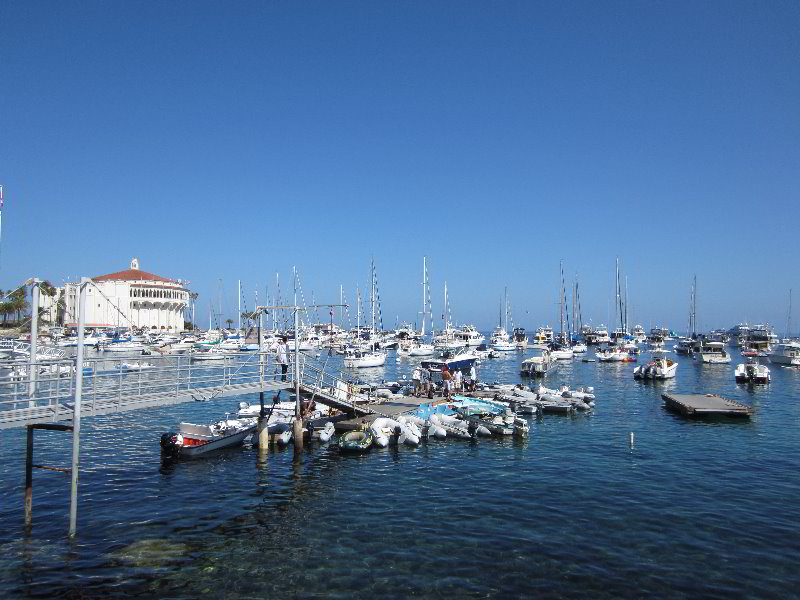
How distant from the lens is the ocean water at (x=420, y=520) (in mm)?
15031

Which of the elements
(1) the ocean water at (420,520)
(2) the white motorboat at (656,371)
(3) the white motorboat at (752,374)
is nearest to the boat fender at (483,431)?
(1) the ocean water at (420,520)

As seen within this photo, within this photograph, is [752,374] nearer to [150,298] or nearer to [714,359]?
[714,359]

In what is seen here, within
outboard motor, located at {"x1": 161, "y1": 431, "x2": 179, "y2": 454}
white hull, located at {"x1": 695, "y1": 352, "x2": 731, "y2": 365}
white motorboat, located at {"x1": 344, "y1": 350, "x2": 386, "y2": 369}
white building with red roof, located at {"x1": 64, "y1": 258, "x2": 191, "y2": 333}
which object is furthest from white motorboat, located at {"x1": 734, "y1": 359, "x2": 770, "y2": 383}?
white building with red roof, located at {"x1": 64, "y1": 258, "x2": 191, "y2": 333}

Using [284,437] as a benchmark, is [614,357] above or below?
above

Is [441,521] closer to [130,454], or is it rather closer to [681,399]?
[130,454]

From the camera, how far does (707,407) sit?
39344 mm

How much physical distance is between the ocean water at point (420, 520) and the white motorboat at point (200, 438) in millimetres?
687

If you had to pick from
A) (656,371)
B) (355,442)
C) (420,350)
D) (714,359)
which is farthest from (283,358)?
(420,350)

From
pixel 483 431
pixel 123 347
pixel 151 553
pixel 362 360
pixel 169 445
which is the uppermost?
pixel 123 347

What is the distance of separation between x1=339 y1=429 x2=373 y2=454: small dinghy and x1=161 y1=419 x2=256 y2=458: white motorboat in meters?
5.19

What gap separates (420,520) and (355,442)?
10.0m

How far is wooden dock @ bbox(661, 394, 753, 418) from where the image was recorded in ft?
126

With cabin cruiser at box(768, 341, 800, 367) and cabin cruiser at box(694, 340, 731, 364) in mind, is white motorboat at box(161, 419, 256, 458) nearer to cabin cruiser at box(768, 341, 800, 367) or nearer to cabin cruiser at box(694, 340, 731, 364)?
cabin cruiser at box(694, 340, 731, 364)

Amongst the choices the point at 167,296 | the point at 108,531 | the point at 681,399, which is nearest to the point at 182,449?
the point at 108,531
